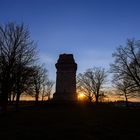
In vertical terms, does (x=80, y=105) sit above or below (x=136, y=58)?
below

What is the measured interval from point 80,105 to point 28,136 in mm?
21327

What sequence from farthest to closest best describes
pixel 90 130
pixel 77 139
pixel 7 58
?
pixel 7 58 < pixel 90 130 < pixel 77 139

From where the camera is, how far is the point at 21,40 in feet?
86.2

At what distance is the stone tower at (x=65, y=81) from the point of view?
118 ft

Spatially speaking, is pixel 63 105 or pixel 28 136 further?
pixel 63 105

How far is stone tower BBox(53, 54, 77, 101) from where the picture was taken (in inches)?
1421

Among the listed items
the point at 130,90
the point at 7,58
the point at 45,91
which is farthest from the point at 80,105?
the point at 45,91

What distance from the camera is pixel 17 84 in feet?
85.2

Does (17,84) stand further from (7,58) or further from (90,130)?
(90,130)

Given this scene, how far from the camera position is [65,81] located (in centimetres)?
3625

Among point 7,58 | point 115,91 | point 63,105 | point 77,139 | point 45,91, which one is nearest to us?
point 77,139

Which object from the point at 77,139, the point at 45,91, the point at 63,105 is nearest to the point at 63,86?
the point at 63,105

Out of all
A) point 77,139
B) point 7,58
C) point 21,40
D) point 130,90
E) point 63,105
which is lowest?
point 77,139

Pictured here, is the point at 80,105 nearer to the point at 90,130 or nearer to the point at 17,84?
the point at 17,84
